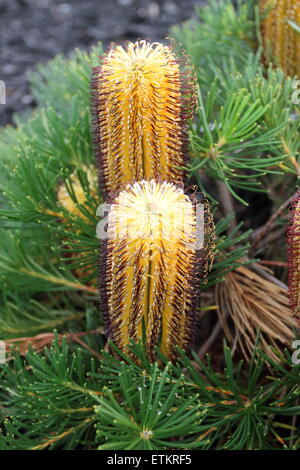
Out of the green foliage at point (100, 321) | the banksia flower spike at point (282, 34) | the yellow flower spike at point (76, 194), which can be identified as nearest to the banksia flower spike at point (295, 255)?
the green foliage at point (100, 321)

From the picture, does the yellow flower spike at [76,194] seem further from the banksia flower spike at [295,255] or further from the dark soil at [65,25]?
the dark soil at [65,25]

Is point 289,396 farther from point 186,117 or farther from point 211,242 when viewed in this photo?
point 186,117

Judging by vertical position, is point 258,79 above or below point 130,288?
above

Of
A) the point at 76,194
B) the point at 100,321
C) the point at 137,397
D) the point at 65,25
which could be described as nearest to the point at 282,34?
the point at 76,194

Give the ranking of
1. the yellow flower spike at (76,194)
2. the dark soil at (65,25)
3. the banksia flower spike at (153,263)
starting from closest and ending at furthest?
the banksia flower spike at (153,263), the yellow flower spike at (76,194), the dark soil at (65,25)
